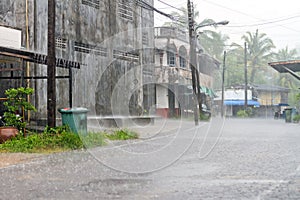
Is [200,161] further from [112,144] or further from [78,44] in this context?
[78,44]

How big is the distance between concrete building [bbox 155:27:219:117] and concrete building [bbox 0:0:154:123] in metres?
11.7

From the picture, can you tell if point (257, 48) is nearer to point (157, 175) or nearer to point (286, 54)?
point (286, 54)

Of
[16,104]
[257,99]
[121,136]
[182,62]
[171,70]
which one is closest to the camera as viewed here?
[16,104]

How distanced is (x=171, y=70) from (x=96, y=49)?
60.5ft

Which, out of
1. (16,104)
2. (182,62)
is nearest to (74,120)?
(16,104)

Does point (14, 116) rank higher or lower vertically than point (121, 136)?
higher

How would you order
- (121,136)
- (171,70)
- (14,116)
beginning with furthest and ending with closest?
(171,70)
(121,136)
(14,116)

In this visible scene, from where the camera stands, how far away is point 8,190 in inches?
265

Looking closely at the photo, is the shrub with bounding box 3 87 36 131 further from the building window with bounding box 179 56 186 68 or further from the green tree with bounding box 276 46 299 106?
the green tree with bounding box 276 46 299 106

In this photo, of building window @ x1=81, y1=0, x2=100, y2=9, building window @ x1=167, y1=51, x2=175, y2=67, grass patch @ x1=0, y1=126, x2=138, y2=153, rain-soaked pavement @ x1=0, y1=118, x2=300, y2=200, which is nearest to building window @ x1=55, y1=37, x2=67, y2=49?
building window @ x1=81, y1=0, x2=100, y2=9

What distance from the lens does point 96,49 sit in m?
21.5

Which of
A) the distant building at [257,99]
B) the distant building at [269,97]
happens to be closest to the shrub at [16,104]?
the distant building at [257,99]

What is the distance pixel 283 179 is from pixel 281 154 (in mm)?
4195

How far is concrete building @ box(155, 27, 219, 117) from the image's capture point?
129ft
